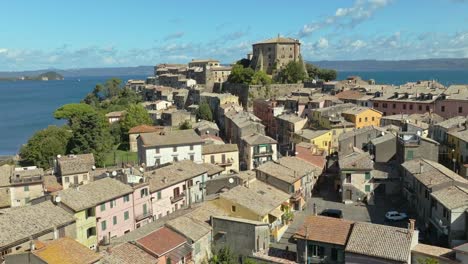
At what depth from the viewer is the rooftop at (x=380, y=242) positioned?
2291 cm

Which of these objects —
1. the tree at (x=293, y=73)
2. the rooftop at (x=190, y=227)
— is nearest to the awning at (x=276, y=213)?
the rooftop at (x=190, y=227)

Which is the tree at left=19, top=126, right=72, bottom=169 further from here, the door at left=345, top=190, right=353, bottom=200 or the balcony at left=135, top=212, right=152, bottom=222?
the door at left=345, top=190, right=353, bottom=200

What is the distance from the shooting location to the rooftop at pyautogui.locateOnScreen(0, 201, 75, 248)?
83.8 feet

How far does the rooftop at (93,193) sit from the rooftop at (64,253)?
6534 millimetres

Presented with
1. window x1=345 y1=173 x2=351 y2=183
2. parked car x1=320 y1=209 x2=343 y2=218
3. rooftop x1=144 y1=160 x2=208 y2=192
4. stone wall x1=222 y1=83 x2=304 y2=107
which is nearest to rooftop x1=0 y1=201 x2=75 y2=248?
rooftop x1=144 y1=160 x2=208 y2=192

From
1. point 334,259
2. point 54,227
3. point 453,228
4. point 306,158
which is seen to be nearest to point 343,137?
point 306,158

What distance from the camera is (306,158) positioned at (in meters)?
45.8

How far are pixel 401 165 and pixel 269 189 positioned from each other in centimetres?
1195

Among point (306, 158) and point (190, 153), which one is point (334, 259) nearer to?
point (306, 158)

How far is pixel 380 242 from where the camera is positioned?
23.7 meters

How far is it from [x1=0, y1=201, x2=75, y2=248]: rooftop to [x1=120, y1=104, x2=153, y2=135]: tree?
4473cm

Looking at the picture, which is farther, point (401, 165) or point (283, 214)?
point (401, 165)

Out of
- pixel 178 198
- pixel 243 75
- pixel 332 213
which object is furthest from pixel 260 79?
pixel 332 213

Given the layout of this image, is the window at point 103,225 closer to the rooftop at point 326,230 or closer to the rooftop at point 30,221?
the rooftop at point 30,221
